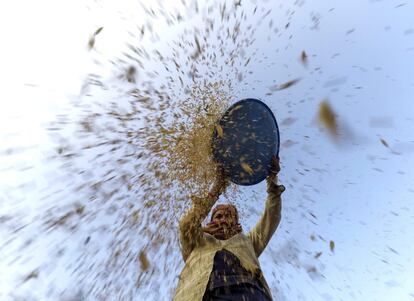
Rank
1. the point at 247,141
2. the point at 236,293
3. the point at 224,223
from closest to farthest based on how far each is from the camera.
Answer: the point at 236,293 < the point at 247,141 < the point at 224,223

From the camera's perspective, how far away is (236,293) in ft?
8.00

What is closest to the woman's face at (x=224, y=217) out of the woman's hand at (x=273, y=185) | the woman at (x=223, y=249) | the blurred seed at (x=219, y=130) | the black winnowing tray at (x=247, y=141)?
the woman at (x=223, y=249)

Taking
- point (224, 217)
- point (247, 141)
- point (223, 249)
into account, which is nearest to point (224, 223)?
point (224, 217)

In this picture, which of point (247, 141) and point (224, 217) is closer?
point (247, 141)

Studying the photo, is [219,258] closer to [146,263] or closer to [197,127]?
[146,263]

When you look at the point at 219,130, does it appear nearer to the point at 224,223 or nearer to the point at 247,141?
the point at 247,141

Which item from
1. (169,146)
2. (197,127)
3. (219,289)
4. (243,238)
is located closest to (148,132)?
(169,146)

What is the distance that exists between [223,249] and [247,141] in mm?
879

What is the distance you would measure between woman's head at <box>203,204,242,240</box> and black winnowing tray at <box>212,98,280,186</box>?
284mm

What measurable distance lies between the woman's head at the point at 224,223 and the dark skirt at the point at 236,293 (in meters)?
0.60

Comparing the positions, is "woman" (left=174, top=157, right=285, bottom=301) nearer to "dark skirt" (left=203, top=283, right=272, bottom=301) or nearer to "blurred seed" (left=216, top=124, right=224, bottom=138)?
"dark skirt" (left=203, top=283, right=272, bottom=301)

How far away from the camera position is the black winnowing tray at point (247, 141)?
3.07m

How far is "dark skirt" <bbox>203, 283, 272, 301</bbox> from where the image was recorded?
2.41 metres

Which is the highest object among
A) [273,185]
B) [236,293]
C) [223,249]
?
[273,185]
